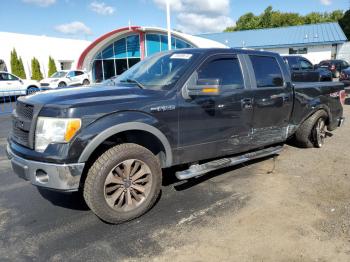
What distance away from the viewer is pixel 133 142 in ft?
13.4

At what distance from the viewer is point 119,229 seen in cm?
363

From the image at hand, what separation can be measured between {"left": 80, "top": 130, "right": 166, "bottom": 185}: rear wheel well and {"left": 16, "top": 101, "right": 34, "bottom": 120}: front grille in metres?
0.79

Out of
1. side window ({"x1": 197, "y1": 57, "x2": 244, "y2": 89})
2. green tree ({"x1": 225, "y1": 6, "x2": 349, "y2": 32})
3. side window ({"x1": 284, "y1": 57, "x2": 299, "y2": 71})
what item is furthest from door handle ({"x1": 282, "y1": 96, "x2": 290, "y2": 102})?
green tree ({"x1": 225, "y1": 6, "x2": 349, "y2": 32})

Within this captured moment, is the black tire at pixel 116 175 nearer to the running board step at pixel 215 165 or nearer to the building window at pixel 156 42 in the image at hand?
the running board step at pixel 215 165

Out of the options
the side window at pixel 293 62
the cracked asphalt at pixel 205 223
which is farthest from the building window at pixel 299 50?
the cracked asphalt at pixel 205 223

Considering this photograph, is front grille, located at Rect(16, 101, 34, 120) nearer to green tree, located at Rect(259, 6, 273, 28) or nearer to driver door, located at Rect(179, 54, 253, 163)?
driver door, located at Rect(179, 54, 253, 163)

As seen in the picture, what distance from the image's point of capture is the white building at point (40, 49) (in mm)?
28688

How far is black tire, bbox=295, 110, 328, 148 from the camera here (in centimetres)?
623

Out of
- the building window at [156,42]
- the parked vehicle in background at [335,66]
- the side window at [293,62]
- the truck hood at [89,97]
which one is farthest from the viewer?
the building window at [156,42]

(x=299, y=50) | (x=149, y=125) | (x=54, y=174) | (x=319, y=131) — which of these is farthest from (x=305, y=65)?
(x=299, y=50)

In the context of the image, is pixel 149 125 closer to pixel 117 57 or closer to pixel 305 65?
pixel 305 65

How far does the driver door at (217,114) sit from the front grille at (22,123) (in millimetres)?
1713

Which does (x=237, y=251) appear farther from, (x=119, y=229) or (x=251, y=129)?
(x=251, y=129)

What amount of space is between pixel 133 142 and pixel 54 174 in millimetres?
1069
